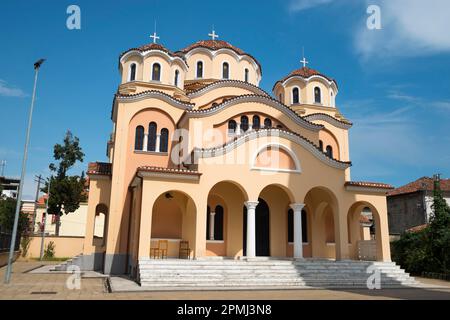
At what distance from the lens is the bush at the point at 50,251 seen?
32.5m

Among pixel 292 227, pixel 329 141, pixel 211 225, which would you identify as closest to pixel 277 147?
pixel 292 227

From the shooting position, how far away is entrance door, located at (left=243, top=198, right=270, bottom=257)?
20.4m

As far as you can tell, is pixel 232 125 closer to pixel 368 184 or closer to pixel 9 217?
pixel 368 184

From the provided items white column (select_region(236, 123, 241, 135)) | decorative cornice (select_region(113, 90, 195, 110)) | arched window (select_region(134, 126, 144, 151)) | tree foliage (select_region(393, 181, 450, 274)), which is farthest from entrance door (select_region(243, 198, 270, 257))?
tree foliage (select_region(393, 181, 450, 274))

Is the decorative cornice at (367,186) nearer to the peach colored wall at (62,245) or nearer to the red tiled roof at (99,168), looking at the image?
the red tiled roof at (99,168)

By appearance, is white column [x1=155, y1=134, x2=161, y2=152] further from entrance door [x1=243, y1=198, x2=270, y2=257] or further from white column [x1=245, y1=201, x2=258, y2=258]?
white column [x1=245, y1=201, x2=258, y2=258]

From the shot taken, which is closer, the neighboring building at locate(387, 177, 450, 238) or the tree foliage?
the tree foliage

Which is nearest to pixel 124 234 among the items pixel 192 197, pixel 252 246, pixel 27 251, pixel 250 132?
pixel 192 197

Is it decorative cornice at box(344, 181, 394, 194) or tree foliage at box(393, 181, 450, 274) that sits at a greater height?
decorative cornice at box(344, 181, 394, 194)

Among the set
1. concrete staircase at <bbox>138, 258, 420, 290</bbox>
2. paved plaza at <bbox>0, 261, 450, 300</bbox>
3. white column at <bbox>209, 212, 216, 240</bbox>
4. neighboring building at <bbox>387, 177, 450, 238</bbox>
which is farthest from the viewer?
neighboring building at <bbox>387, 177, 450, 238</bbox>

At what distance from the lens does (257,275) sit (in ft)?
51.1

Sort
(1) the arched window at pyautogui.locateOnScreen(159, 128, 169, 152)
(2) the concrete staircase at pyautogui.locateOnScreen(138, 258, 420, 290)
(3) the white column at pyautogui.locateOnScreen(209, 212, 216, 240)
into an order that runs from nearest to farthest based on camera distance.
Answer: (2) the concrete staircase at pyautogui.locateOnScreen(138, 258, 420, 290)
(3) the white column at pyautogui.locateOnScreen(209, 212, 216, 240)
(1) the arched window at pyautogui.locateOnScreen(159, 128, 169, 152)

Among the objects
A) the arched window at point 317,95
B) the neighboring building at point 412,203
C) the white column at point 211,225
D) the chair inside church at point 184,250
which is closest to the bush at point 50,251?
the chair inside church at point 184,250

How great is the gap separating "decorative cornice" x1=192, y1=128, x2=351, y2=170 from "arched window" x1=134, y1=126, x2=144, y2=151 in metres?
3.67
